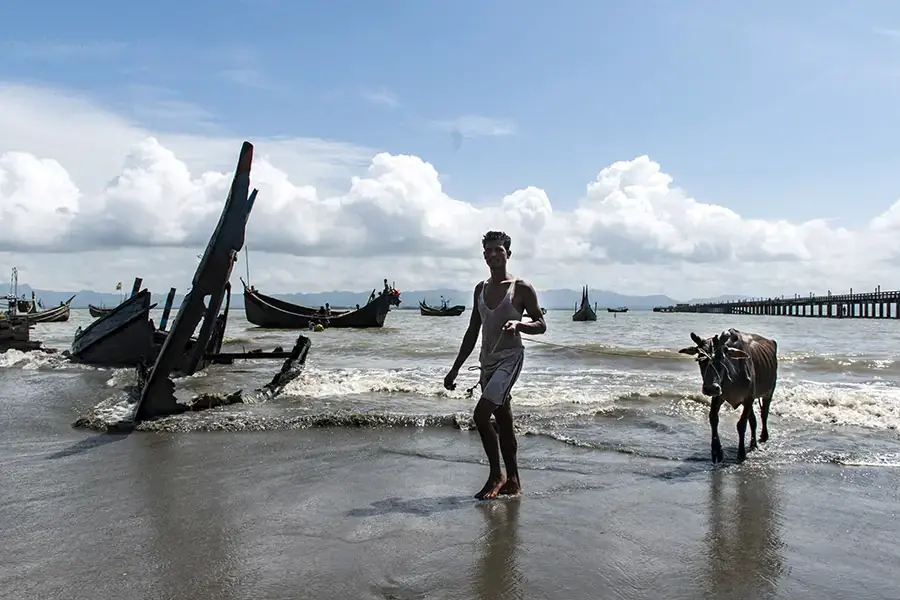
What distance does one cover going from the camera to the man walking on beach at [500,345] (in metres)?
4.89

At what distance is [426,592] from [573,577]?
0.79 m

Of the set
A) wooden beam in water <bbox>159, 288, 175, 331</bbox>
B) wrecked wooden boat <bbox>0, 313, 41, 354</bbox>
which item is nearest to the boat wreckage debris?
wooden beam in water <bbox>159, 288, 175, 331</bbox>

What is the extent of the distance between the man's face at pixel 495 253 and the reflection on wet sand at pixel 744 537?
2.23m

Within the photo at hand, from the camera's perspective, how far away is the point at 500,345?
4941 millimetres

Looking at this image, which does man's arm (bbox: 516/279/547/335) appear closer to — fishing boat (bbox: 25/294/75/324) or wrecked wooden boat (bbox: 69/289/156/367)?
wrecked wooden boat (bbox: 69/289/156/367)

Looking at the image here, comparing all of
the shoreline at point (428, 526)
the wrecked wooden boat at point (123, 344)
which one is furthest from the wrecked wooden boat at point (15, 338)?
the shoreline at point (428, 526)

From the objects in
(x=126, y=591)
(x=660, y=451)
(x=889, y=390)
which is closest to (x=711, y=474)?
(x=660, y=451)

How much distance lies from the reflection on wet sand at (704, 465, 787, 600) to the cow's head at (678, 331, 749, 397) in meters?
0.80

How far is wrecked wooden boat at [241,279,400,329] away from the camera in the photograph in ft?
155

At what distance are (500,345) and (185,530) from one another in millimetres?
2350

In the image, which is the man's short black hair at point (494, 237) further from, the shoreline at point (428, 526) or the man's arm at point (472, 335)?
the shoreline at point (428, 526)

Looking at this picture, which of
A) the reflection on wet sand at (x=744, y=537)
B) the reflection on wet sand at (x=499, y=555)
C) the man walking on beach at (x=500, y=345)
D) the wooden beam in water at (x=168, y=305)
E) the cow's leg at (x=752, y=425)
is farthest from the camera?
the wooden beam in water at (x=168, y=305)

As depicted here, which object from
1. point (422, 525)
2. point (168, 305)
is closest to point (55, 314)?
point (168, 305)

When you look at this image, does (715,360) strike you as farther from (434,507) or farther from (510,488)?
(434,507)
